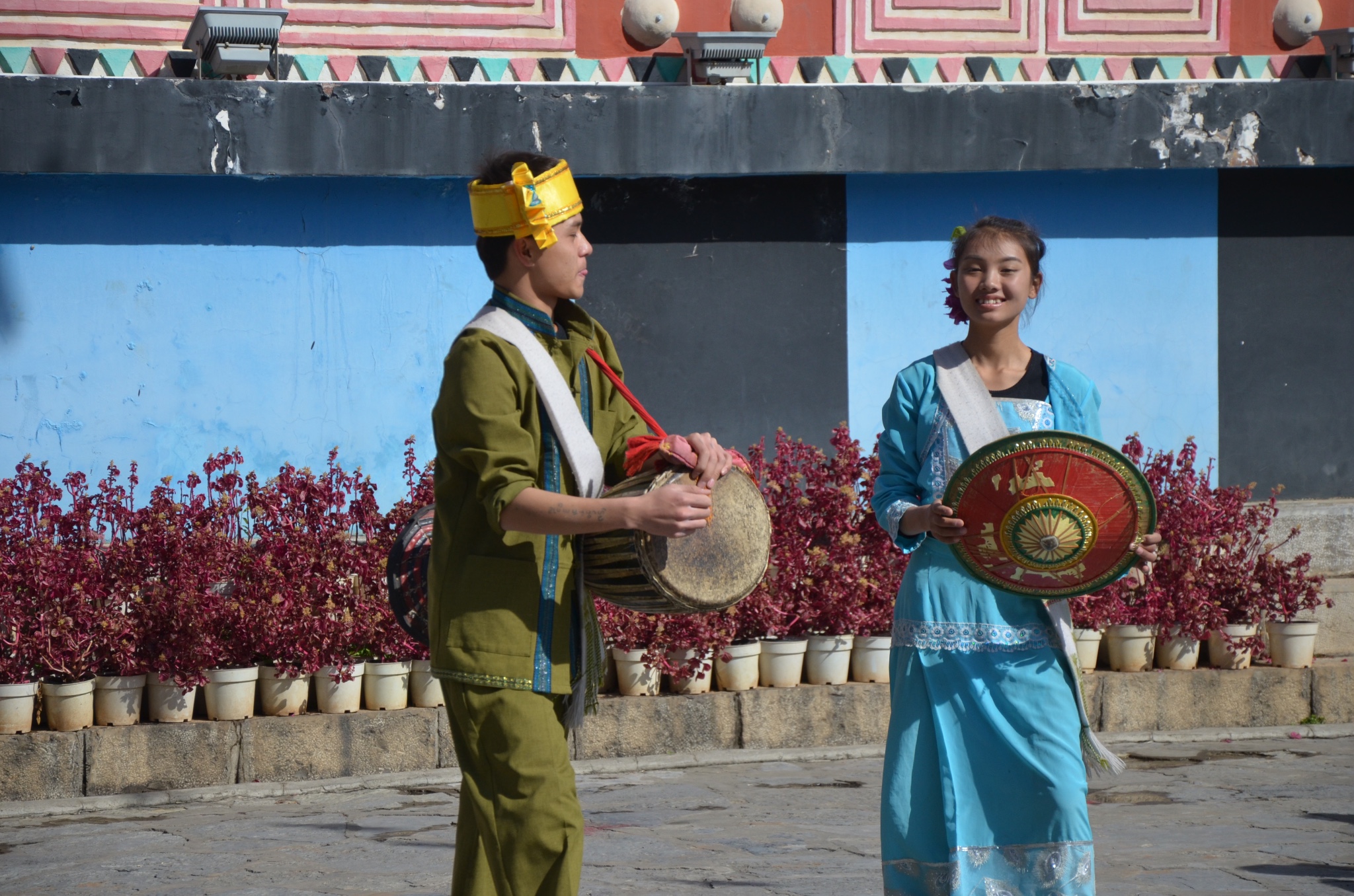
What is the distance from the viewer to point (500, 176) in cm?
318

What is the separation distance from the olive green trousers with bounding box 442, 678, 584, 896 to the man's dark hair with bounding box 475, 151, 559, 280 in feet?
2.85

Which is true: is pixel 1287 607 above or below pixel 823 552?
below

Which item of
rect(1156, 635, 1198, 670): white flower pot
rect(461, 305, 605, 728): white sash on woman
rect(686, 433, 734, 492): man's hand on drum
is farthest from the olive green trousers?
rect(1156, 635, 1198, 670): white flower pot

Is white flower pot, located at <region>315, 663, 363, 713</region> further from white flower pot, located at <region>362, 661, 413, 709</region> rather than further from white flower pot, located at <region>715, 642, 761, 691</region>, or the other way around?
white flower pot, located at <region>715, 642, 761, 691</region>

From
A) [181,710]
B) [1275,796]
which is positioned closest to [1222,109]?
[1275,796]

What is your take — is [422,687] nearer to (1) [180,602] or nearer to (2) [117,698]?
(1) [180,602]

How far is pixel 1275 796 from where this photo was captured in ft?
19.0

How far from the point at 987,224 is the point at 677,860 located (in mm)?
2252

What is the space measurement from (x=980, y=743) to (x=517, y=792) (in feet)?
3.93

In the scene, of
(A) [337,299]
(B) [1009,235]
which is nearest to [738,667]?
(A) [337,299]

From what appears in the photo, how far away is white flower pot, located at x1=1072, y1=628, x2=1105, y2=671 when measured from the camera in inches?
275

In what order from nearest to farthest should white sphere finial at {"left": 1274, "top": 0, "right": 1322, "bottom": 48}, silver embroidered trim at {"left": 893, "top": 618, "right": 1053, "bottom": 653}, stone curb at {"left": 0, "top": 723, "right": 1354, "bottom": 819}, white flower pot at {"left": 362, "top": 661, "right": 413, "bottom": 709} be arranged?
1. silver embroidered trim at {"left": 893, "top": 618, "right": 1053, "bottom": 653}
2. stone curb at {"left": 0, "top": 723, "right": 1354, "bottom": 819}
3. white flower pot at {"left": 362, "top": 661, "right": 413, "bottom": 709}
4. white sphere finial at {"left": 1274, "top": 0, "right": 1322, "bottom": 48}

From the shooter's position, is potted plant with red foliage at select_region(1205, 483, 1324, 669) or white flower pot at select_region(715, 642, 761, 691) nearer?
white flower pot at select_region(715, 642, 761, 691)

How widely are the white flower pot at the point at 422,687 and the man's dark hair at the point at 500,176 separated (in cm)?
326
